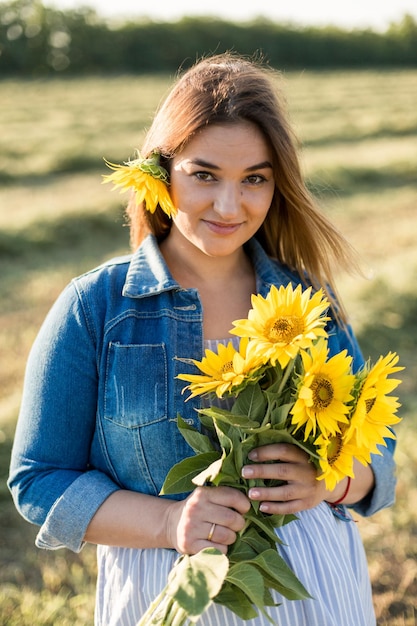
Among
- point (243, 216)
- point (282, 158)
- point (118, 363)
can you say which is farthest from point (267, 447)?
point (282, 158)

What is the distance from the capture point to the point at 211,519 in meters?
1.48

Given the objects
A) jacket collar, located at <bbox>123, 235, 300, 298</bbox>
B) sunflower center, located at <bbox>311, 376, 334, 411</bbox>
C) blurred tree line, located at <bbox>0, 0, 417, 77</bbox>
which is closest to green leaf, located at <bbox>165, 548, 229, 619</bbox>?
sunflower center, located at <bbox>311, 376, 334, 411</bbox>

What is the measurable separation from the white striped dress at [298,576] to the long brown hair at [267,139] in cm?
41

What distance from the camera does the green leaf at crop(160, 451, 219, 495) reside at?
5.01ft

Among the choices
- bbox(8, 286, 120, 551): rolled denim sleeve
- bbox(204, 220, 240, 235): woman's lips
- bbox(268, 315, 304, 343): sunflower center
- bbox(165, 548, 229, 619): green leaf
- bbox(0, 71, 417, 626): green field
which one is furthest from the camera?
bbox(0, 71, 417, 626): green field

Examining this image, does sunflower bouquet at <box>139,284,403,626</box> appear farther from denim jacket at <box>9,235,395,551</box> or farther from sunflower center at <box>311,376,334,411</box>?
denim jacket at <box>9,235,395,551</box>

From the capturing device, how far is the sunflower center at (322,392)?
4.66 ft

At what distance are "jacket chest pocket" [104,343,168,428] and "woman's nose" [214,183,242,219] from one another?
0.35 metres

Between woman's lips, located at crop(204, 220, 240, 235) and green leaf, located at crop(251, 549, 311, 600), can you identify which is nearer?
green leaf, located at crop(251, 549, 311, 600)

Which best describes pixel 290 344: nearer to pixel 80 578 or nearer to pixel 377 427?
pixel 377 427

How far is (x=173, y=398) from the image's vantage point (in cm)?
170

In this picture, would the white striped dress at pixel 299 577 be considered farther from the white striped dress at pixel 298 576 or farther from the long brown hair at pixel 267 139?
the long brown hair at pixel 267 139

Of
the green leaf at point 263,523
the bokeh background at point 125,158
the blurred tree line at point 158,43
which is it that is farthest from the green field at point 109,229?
the blurred tree line at point 158,43

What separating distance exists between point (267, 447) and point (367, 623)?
60cm
